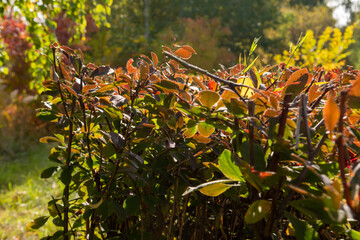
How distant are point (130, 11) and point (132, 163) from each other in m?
19.4

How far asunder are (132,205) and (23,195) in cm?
414

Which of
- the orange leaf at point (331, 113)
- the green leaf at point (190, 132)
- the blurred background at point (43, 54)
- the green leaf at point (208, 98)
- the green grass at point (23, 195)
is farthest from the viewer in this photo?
the blurred background at point (43, 54)

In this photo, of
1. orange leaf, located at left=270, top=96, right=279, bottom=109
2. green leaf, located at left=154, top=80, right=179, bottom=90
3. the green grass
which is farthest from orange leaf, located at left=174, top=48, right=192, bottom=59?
the green grass

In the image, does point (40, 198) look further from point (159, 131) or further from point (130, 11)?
point (130, 11)

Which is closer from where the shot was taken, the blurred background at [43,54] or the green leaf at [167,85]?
the green leaf at [167,85]

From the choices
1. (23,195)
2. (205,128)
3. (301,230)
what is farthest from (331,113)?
(23,195)

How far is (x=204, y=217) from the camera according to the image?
936 millimetres

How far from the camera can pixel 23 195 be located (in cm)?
445

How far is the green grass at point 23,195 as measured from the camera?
11.1 ft

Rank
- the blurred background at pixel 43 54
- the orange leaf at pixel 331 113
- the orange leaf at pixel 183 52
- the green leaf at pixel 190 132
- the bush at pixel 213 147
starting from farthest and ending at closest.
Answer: the blurred background at pixel 43 54 → the orange leaf at pixel 183 52 → the green leaf at pixel 190 132 → the bush at pixel 213 147 → the orange leaf at pixel 331 113

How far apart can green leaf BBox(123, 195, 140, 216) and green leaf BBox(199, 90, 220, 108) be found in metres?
0.32

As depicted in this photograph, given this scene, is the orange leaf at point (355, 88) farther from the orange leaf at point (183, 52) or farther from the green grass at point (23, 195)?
the green grass at point (23, 195)

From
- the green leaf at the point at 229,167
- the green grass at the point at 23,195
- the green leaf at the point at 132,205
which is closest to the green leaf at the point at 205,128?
the green leaf at the point at 229,167

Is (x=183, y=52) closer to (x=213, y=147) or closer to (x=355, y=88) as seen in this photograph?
(x=213, y=147)
